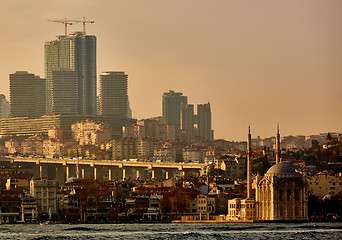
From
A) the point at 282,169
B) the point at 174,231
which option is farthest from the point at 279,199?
the point at 174,231

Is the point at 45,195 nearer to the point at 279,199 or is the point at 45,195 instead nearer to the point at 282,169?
the point at 279,199

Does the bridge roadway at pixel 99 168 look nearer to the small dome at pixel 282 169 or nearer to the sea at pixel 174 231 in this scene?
the small dome at pixel 282 169

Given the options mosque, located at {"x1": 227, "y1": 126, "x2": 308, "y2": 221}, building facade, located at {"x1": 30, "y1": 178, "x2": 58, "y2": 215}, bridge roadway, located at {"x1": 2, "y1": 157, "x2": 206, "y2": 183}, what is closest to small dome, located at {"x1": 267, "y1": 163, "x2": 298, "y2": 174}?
mosque, located at {"x1": 227, "y1": 126, "x2": 308, "y2": 221}

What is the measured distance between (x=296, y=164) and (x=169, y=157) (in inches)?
2845

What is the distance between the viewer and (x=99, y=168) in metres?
168

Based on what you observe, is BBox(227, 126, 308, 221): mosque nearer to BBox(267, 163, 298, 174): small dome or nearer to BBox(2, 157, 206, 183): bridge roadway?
BBox(267, 163, 298, 174): small dome

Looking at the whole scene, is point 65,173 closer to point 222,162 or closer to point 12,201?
point 222,162

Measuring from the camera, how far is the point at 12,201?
91.6m

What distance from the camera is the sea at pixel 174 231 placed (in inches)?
2638

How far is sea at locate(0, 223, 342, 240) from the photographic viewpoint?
6700cm

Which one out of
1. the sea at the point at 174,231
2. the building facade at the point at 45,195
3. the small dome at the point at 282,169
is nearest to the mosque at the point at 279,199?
the small dome at the point at 282,169

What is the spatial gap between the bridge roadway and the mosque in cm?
6311

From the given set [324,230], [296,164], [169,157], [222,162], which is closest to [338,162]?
[296,164]

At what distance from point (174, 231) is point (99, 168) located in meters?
95.6
